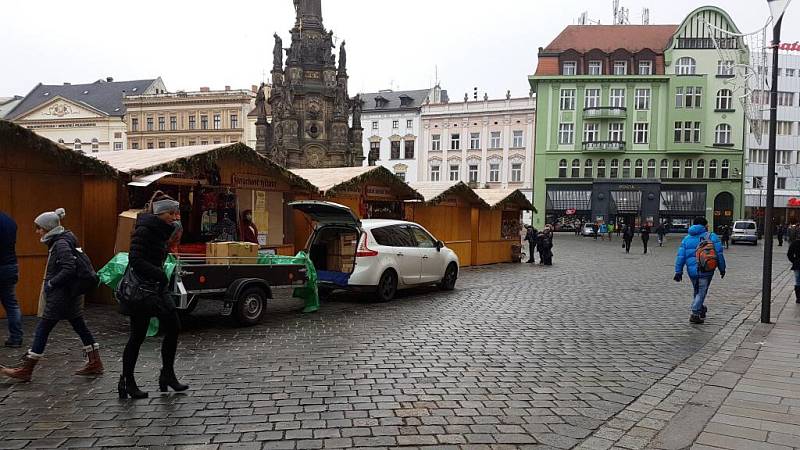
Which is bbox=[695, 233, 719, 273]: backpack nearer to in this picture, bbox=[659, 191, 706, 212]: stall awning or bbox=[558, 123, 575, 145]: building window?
bbox=[659, 191, 706, 212]: stall awning

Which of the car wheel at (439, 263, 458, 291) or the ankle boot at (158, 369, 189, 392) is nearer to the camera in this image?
the ankle boot at (158, 369, 189, 392)

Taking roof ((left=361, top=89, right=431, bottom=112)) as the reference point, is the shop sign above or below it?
below

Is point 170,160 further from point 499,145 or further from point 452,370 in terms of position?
point 499,145

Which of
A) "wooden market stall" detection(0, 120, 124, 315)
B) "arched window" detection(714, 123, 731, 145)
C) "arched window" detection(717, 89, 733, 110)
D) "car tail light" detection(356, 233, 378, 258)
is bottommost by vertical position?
"car tail light" detection(356, 233, 378, 258)

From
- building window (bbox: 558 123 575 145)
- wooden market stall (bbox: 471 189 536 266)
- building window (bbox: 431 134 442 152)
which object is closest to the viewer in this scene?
wooden market stall (bbox: 471 189 536 266)

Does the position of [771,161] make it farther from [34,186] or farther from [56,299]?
[34,186]

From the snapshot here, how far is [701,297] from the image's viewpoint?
10.5 m

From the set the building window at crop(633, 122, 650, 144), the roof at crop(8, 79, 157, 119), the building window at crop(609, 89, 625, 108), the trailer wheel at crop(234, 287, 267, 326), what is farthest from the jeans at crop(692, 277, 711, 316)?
the roof at crop(8, 79, 157, 119)

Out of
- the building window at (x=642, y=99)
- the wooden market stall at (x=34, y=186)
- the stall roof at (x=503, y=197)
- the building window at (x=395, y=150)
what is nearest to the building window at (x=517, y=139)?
the building window at (x=642, y=99)

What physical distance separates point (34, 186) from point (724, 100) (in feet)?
201

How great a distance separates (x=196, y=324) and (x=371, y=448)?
576 cm

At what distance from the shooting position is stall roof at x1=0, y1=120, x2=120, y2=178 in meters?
9.62

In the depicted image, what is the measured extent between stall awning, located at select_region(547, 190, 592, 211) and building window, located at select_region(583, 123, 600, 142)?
5198mm

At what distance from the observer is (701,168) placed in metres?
58.5
